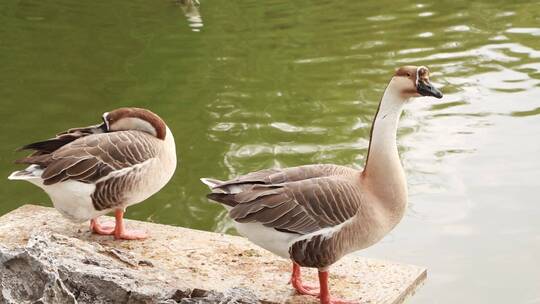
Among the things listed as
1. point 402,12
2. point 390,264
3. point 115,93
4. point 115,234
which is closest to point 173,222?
point 115,234

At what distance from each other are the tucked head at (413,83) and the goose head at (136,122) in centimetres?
145

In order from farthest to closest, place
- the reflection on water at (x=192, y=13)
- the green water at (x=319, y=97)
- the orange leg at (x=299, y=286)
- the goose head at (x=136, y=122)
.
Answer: the reflection on water at (x=192, y=13), the green water at (x=319, y=97), the goose head at (x=136, y=122), the orange leg at (x=299, y=286)

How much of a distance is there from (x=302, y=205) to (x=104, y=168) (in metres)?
1.18

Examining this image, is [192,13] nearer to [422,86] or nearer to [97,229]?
[97,229]

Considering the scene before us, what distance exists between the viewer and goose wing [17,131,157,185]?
4.50 metres

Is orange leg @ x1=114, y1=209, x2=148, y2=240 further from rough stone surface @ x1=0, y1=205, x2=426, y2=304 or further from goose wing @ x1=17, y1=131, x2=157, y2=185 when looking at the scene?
goose wing @ x1=17, y1=131, x2=157, y2=185

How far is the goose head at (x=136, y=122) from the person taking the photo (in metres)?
4.80

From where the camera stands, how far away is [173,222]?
5.59 m

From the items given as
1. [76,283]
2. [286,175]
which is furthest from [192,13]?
[76,283]

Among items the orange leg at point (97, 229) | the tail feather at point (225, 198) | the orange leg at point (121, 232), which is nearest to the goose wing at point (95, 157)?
the orange leg at point (121, 232)

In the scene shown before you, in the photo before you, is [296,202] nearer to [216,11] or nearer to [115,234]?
[115,234]

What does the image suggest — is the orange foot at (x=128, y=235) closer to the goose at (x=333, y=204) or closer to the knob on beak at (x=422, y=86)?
the goose at (x=333, y=204)

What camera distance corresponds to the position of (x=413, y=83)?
3.90m

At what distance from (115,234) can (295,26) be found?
19.8 ft
